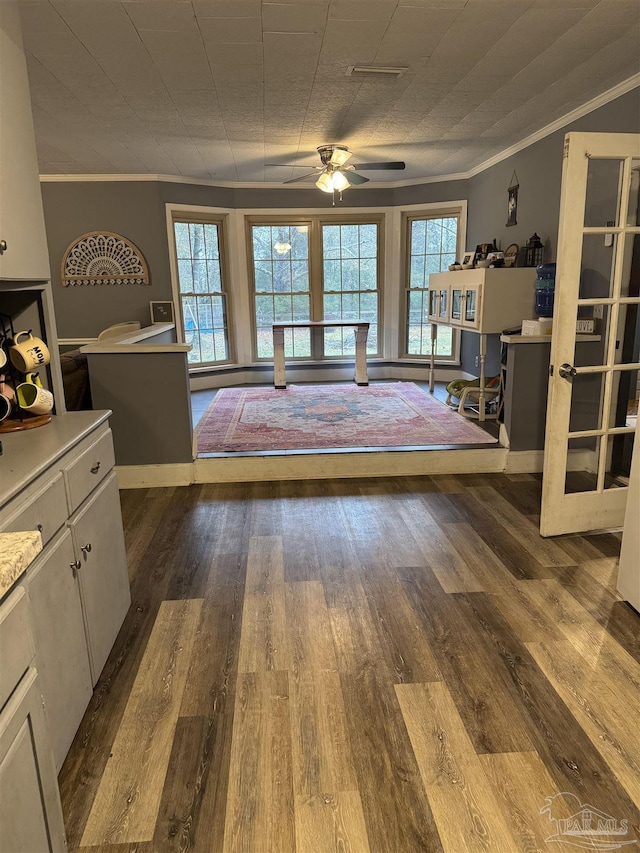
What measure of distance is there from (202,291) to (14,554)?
21.2ft

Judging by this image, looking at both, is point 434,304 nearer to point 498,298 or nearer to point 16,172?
point 498,298

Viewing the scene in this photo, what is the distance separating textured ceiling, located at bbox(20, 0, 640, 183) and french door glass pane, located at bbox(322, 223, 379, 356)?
211cm

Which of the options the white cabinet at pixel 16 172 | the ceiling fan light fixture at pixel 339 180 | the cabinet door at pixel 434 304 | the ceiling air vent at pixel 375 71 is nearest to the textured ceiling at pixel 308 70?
the ceiling air vent at pixel 375 71

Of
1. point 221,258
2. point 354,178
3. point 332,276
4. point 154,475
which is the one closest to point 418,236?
point 332,276

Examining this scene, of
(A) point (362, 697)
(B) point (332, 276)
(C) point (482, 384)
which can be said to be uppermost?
(B) point (332, 276)

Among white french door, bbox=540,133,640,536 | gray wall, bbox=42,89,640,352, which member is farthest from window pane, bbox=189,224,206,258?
white french door, bbox=540,133,640,536

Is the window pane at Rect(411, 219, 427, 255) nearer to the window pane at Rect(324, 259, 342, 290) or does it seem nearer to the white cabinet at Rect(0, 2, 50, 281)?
the window pane at Rect(324, 259, 342, 290)

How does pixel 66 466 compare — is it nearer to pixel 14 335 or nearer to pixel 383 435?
pixel 14 335

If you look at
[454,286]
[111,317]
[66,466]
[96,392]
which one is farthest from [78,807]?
[111,317]

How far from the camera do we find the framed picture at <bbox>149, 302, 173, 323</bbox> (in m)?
6.61

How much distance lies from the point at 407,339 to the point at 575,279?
4900mm

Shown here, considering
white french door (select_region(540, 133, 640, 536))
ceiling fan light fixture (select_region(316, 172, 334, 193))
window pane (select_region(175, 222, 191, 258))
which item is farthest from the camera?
window pane (select_region(175, 222, 191, 258))

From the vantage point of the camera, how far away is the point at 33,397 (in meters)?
2.11

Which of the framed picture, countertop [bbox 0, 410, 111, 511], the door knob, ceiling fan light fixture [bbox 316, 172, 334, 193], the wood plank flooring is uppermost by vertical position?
ceiling fan light fixture [bbox 316, 172, 334, 193]
